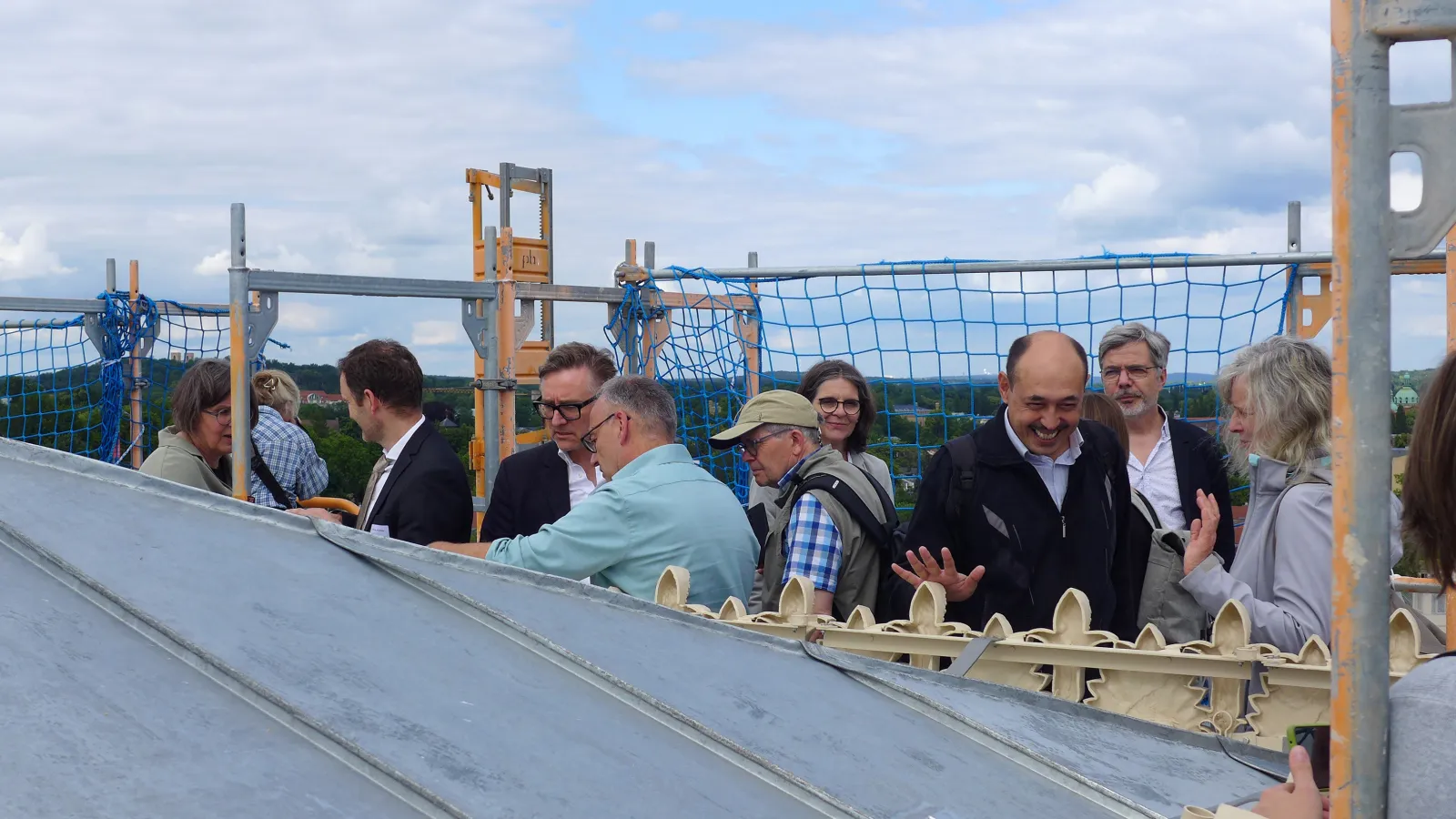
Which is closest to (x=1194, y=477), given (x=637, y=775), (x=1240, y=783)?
(x=1240, y=783)

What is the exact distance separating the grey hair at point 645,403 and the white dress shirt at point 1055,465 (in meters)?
0.98

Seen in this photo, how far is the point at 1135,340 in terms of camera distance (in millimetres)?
4688

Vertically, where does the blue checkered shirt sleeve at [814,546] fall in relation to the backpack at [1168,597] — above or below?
above

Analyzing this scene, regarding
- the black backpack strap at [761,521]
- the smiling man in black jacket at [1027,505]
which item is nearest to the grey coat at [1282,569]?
the smiling man in black jacket at [1027,505]

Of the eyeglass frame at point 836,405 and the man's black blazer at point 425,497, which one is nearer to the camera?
the man's black blazer at point 425,497

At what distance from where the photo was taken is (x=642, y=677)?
2018mm

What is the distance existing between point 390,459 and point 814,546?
156 centimetres

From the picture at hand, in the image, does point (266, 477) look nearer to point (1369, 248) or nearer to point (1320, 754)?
point (1320, 754)

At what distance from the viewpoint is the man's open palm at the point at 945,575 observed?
3.36 metres

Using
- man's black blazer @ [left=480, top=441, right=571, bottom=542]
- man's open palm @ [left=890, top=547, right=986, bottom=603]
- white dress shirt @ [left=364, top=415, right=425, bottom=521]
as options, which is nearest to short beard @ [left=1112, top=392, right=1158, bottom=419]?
man's open palm @ [left=890, top=547, right=986, bottom=603]

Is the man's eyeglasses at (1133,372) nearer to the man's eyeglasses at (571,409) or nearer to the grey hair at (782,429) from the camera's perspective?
the grey hair at (782,429)

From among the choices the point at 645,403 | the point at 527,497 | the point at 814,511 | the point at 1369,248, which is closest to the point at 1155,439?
the point at 814,511

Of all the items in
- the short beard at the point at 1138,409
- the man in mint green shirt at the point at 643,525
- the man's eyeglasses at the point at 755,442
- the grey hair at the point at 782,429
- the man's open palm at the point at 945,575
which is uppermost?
the short beard at the point at 1138,409

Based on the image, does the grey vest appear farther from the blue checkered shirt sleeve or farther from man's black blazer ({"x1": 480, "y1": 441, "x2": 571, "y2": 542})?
man's black blazer ({"x1": 480, "y1": 441, "x2": 571, "y2": 542})
